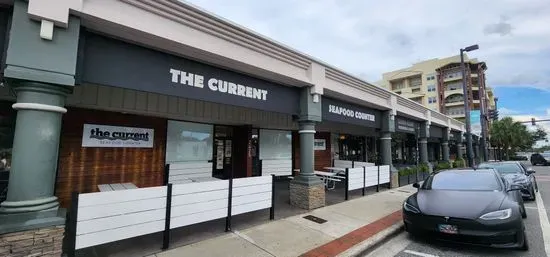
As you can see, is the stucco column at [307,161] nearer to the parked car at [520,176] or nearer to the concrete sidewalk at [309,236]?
the concrete sidewalk at [309,236]

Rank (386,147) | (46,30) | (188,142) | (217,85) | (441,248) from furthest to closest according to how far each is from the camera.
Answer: (386,147), (188,142), (217,85), (441,248), (46,30)

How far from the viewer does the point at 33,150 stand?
3520 millimetres

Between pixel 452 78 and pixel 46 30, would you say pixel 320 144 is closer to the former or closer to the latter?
pixel 46 30

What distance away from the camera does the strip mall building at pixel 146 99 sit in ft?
11.7

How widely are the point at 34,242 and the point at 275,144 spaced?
32.5 feet

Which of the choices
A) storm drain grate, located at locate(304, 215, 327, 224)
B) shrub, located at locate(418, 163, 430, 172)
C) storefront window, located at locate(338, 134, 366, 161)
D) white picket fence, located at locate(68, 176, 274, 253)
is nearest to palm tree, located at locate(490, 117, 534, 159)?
storefront window, located at locate(338, 134, 366, 161)

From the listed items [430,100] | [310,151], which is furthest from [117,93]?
[430,100]

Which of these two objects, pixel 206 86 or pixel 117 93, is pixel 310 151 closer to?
pixel 206 86

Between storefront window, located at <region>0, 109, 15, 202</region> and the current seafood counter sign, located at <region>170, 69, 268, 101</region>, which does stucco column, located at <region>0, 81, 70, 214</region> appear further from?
storefront window, located at <region>0, 109, 15, 202</region>

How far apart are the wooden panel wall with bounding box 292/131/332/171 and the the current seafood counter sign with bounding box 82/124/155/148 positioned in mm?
7254

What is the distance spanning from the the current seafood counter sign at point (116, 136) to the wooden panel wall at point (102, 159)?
0.37ft

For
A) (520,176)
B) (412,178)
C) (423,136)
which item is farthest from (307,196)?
(423,136)

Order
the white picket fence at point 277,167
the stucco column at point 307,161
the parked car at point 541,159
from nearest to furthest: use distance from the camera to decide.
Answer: the stucco column at point 307,161 → the white picket fence at point 277,167 → the parked car at point 541,159

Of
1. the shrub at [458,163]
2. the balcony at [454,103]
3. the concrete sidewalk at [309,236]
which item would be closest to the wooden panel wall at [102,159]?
the concrete sidewalk at [309,236]
